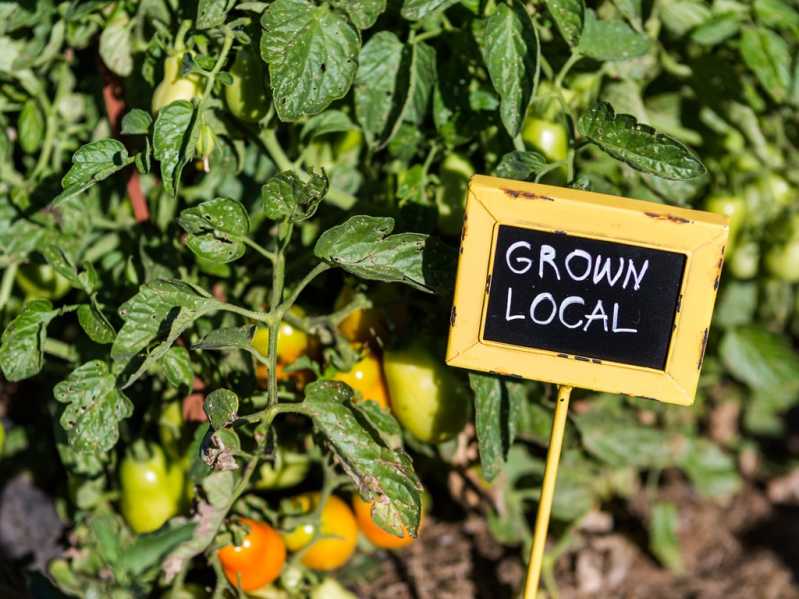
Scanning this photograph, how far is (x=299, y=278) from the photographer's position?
4.04 ft

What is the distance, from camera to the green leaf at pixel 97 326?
41.0 inches

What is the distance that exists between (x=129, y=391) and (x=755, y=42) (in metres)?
1.06

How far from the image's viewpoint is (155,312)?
0.99m

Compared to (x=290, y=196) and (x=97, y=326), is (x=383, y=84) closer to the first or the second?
(x=290, y=196)

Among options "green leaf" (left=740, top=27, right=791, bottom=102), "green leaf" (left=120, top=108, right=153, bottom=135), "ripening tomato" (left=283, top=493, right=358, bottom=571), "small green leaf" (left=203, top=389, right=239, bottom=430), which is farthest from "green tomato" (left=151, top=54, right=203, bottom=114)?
"green leaf" (left=740, top=27, right=791, bottom=102)

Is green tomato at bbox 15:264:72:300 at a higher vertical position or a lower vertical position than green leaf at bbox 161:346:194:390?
lower

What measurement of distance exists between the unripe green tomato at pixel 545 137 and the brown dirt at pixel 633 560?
770mm

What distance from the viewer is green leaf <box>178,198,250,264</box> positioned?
3.18 ft

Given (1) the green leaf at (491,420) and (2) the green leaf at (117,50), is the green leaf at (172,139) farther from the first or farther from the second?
(1) the green leaf at (491,420)

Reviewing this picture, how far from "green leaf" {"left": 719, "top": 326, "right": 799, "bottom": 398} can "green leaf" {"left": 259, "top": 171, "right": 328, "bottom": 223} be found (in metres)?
1.18

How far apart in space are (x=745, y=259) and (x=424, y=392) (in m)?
0.77

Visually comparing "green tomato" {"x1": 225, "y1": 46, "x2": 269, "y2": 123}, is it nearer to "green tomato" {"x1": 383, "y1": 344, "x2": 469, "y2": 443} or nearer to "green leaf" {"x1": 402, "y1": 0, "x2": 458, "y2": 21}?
"green leaf" {"x1": 402, "y1": 0, "x2": 458, "y2": 21}

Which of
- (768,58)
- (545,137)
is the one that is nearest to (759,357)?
(768,58)

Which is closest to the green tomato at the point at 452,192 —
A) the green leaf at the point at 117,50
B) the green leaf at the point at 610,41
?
the green leaf at the point at 610,41
